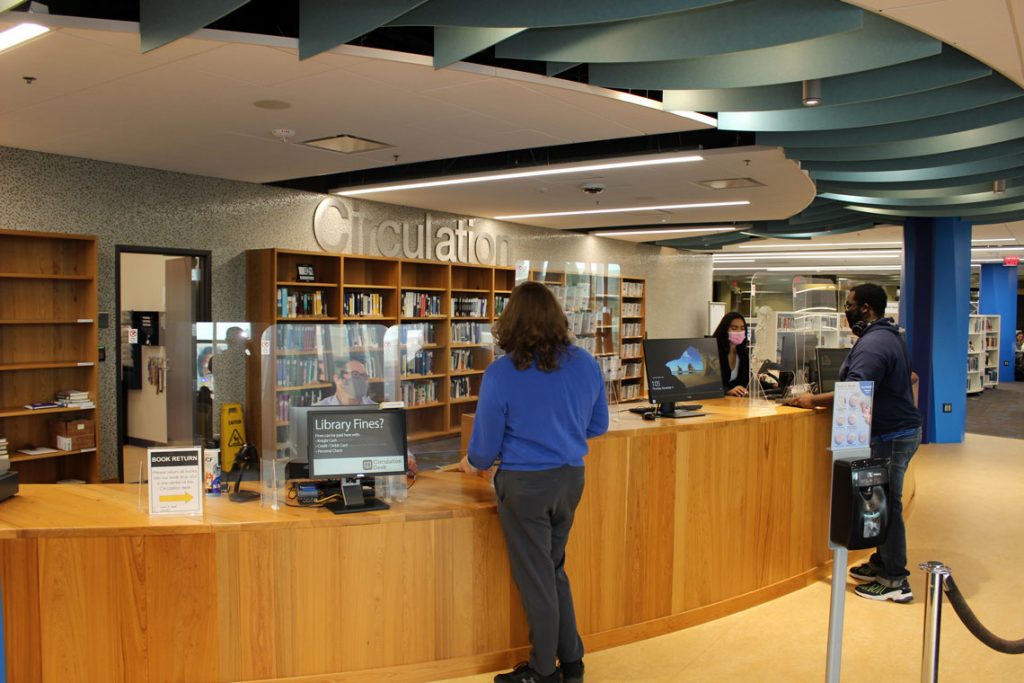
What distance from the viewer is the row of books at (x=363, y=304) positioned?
29.1 ft

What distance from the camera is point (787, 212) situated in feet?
32.9

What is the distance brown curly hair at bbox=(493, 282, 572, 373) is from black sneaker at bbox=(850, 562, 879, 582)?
3.14 m

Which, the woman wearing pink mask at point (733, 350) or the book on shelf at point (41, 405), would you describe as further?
the book on shelf at point (41, 405)

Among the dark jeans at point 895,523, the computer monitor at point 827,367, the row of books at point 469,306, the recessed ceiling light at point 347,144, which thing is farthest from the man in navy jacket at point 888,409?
the row of books at point 469,306

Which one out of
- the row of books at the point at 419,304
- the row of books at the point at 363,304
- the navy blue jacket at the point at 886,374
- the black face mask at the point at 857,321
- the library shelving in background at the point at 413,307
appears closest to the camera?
the navy blue jacket at the point at 886,374

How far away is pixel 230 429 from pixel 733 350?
16.7 ft

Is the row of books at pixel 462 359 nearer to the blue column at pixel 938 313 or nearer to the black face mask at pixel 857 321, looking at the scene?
the blue column at pixel 938 313

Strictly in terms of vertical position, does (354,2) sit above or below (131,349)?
above

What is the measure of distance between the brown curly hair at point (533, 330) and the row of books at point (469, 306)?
24.1ft

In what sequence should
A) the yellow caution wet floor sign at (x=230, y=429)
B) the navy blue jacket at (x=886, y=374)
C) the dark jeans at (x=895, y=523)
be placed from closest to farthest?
the navy blue jacket at (x=886, y=374) → the dark jeans at (x=895, y=523) → the yellow caution wet floor sign at (x=230, y=429)

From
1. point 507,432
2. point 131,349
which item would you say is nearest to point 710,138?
point 507,432

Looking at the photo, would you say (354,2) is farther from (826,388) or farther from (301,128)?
(826,388)

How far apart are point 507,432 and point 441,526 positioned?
556 mm

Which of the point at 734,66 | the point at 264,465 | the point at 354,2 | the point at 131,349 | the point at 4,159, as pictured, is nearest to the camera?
the point at 264,465
